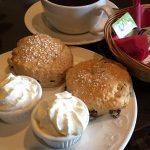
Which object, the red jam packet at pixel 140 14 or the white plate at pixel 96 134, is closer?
the white plate at pixel 96 134

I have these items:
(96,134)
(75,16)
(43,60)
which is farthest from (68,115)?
(75,16)

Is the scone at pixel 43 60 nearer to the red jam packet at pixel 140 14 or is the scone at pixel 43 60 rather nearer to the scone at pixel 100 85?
the scone at pixel 100 85

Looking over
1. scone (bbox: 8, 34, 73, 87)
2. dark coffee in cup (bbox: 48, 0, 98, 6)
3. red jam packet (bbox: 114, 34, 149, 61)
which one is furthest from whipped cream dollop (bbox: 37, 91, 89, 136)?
dark coffee in cup (bbox: 48, 0, 98, 6)

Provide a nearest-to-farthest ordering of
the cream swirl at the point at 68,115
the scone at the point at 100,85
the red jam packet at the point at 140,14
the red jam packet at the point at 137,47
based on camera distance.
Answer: the cream swirl at the point at 68,115 < the scone at the point at 100,85 < the red jam packet at the point at 137,47 < the red jam packet at the point at 140,14

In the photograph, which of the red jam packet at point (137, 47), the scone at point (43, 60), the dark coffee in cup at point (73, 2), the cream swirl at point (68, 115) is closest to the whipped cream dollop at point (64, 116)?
the cream swirl at point (68, 115)

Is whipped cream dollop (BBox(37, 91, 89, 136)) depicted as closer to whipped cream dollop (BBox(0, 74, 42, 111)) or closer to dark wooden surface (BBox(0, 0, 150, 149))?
whipped cream dollop (BBox(0, 74, 42, 111))

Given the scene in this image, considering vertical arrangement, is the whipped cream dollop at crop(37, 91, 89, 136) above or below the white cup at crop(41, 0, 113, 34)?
below

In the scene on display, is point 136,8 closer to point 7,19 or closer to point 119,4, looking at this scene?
point 119,4

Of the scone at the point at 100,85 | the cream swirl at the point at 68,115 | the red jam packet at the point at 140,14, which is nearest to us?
the cream swirl at the point at 68,115
